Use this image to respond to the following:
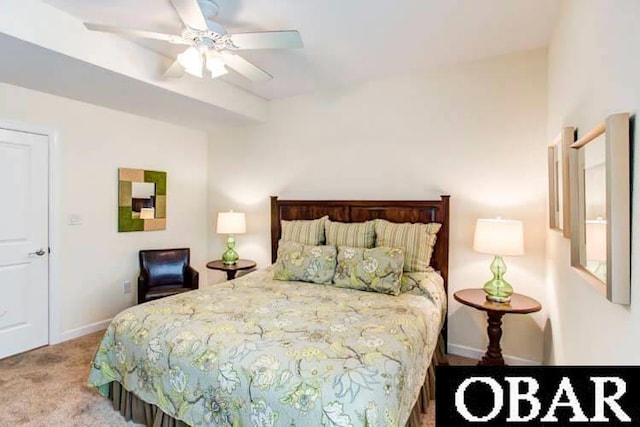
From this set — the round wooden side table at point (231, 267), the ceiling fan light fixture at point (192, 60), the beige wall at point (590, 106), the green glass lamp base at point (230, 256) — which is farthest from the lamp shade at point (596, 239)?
the green glass lamp base at point (230, 256)

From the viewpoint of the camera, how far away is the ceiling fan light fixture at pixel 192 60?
2339mm

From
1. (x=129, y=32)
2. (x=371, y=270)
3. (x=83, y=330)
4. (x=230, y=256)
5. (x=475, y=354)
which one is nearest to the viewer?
(x=129, y=32)

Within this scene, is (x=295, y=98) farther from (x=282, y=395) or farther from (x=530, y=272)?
(x=282, y=395)

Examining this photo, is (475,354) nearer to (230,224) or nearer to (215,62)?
(230,224)

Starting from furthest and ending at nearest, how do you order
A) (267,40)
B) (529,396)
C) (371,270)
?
(371,270)
(267,40)
(529,396)

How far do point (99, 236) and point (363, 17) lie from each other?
11.1 ft

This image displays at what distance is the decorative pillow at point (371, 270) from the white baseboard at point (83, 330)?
2.73 meters

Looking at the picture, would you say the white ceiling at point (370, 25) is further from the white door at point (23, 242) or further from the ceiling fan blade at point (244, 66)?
the white door at point (23, 242)

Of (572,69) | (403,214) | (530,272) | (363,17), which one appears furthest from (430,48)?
(530,272)

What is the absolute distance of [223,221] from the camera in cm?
407

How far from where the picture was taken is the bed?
4.71 feet

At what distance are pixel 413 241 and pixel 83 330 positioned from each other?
137 inches

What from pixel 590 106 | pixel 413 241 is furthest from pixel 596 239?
pixel 413 241

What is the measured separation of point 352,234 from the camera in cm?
326
